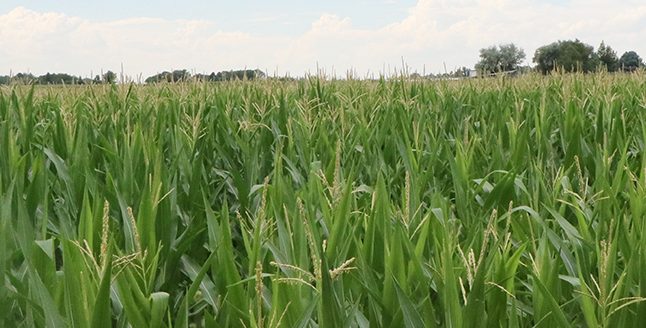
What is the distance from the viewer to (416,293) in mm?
1348

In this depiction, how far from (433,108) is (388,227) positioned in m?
3.70

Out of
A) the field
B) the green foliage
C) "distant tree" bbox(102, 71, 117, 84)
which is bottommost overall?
the field

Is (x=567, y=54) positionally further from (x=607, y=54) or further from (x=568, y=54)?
(x=607, y=54)

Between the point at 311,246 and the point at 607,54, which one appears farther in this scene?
the point at 607,54

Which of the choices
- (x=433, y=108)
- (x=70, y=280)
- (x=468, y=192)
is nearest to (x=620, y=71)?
(x=433, y=108)

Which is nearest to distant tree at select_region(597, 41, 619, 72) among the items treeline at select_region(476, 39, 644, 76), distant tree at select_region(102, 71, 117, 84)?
treeline at select_region(476, 39, 644, 76)

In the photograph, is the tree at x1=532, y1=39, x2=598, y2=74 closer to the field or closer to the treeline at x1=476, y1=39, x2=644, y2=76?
the treeline at x1=476, y1=39, x2=644, y2=76

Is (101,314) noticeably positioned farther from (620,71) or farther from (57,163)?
(620,71)

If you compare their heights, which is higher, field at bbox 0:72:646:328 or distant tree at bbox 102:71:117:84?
distant tree at bbox 102:71:117:84

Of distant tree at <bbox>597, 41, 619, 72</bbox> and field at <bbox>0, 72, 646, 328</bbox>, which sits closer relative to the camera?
field at <bbox>0, 72, 646, 328</bbox>

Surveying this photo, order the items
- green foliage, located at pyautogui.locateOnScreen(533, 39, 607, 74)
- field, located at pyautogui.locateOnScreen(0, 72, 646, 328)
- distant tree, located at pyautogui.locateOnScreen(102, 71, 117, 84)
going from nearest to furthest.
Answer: field, located at pyautogui.locateOnScreen(0, 72, 646, 328) → distant tree, located at pyautogui.locateOnScreen(102, 71, 117, 84) → green foliage, located at pyautogui.locateOnScreen(533, 39, 607, 74)

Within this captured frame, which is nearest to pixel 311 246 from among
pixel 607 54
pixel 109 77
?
pixel 109 77

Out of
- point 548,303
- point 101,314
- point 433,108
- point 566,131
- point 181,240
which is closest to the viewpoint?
point 101,314

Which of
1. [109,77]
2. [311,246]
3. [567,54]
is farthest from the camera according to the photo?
[567,54]
